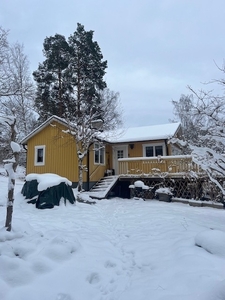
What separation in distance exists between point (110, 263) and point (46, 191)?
458 centimetres

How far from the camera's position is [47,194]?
300 inches

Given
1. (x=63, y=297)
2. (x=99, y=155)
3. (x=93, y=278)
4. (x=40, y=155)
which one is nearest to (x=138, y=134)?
(x=99, y=155)

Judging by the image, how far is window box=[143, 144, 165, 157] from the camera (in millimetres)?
15078

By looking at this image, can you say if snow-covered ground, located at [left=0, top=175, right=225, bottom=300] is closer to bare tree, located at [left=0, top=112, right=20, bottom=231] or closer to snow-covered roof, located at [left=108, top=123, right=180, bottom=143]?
bare tree, located at [left=0, top=112, right=20, bottom=231]

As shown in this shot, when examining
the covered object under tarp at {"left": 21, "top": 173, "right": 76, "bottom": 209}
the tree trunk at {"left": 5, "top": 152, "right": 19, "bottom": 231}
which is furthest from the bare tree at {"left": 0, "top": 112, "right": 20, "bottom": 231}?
the covered object under tarp at {"left": 21, "top": 173, "right": 76, "bottom": 209}

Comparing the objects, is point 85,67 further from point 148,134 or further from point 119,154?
point 148,134

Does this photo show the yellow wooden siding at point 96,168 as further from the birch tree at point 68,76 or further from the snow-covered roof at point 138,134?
the birch tree at point 68,76

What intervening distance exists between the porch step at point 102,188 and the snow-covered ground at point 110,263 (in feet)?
19.4

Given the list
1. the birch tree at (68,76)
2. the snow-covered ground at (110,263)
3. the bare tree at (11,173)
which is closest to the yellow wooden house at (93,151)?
the birch tree at (68,76)

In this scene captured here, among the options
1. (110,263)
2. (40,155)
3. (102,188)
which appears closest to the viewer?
(110,263)

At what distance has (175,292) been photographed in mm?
2674

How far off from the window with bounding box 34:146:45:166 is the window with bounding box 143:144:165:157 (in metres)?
6.66

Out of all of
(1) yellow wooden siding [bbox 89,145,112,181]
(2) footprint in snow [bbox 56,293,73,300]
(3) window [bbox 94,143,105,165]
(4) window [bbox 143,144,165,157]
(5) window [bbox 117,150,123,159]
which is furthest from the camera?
(5) window [bbox 117,150,123,159]

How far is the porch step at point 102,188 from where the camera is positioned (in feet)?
37.7
